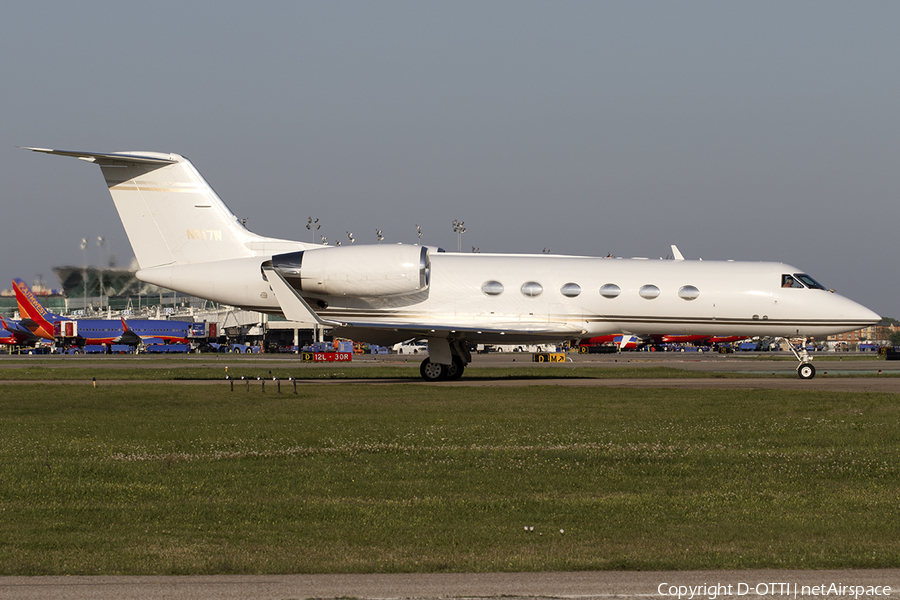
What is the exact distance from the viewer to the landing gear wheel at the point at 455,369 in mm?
31391

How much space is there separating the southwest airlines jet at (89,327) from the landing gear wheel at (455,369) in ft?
Answer: 224

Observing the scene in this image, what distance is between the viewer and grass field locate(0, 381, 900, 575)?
7.69 m

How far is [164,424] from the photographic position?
17.3 metres

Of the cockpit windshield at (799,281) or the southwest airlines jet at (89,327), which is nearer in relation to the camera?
the cockpit windshield at (799,281)

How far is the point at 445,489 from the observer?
425 inches

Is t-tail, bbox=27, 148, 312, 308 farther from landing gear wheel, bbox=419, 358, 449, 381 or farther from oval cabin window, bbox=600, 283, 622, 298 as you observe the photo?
oval cabin window, bbox=600, 283, 622, 298

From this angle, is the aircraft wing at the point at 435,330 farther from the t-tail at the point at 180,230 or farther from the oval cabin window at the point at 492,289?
the t-tail at the point at 180,230

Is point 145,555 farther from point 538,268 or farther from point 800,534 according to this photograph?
point 538,268

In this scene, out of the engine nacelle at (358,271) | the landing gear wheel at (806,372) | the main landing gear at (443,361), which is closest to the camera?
the engine nacelle at (358,271)

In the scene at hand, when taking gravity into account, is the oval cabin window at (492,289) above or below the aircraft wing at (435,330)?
above

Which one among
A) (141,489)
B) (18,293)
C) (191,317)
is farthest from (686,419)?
(191,317)

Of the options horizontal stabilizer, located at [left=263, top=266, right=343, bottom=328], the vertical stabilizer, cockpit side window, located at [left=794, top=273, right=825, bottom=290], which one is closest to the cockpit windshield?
cockpit side window, located at [left=794, top=273, right=825, bottom=290]

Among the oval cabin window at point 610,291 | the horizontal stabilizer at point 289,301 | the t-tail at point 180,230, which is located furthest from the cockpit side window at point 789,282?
the t-tail at point 180,230

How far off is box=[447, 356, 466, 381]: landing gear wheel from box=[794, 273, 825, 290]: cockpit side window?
11766 mm
